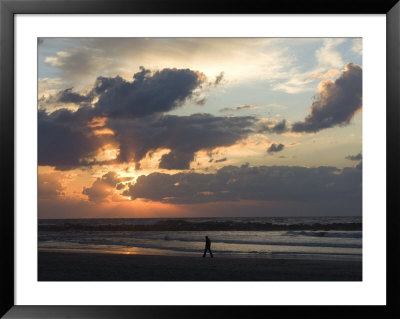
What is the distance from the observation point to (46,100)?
10.4 m

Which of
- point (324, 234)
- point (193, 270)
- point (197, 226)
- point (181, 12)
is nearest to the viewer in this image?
point (181, 12)

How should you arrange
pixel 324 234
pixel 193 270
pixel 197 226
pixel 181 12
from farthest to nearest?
pixel 197 226 → pixel 324 234 → pixel 193 270 → pixel 181 12

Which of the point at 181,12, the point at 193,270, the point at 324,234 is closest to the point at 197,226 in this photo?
the point at 324,234

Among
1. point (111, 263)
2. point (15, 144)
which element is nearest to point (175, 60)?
point (15, 144)

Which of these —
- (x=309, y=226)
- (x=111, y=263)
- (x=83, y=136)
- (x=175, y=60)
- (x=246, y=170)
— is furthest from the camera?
(x=309, y=226)

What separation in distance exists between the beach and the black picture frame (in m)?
4.99

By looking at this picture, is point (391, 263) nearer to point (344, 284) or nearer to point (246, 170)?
point (344, 284)

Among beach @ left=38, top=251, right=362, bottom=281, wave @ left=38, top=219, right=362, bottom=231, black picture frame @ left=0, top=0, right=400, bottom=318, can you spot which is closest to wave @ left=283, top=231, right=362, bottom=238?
wave @ left=38, top=219, right=362, bottom=231

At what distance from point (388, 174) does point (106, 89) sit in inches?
330

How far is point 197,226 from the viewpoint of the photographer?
33.6 m

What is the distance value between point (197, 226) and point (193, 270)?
22.8m

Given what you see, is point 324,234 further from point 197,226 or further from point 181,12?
point 181,12

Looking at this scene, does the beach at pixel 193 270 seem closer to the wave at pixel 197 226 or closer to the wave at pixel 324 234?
the wave at pixel 324 234

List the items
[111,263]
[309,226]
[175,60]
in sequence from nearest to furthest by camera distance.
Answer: [175,60], [111,263], [309,226]
